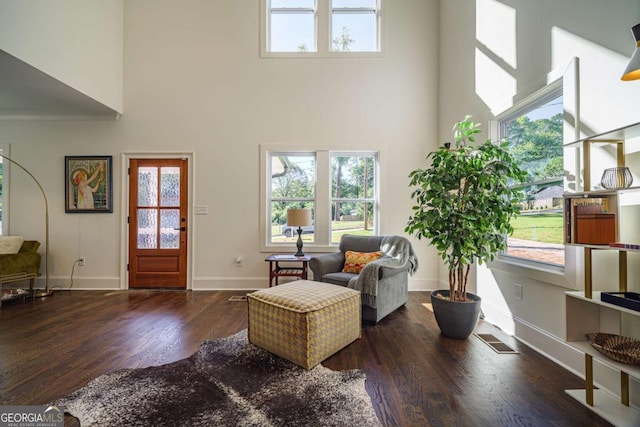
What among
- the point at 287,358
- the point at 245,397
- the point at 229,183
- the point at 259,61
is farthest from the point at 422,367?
the point at 259,61

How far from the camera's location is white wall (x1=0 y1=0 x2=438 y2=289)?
4.10m

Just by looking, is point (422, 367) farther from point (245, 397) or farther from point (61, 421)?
point (61, 421)

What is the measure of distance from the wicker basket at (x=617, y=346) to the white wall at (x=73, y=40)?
202 inches

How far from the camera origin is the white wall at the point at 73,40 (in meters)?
2.71

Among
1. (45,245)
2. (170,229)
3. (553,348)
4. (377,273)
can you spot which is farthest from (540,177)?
(45,245)

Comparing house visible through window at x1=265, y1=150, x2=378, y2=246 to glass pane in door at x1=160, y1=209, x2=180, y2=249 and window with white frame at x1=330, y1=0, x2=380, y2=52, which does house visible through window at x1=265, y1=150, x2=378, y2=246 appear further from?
window with white frame at x1=330, y1=0, x2=380, y2=52

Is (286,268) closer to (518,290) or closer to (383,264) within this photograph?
(383,264)

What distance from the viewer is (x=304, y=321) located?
6.23ft

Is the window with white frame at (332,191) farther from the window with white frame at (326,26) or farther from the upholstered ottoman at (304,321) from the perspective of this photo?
the upholstered ottoman at (304,321)

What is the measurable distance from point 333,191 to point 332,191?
2 centimetres

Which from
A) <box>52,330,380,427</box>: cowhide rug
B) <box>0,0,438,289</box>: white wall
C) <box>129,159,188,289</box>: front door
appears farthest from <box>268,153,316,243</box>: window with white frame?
<box>52,330,380,427</box>: cowhide rug

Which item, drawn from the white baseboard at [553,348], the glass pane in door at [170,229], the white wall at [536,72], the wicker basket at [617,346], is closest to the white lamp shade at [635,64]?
the white wall at [536,72]

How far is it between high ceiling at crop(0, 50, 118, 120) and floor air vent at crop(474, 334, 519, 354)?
5171mm

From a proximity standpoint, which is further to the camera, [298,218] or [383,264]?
[298,218]
